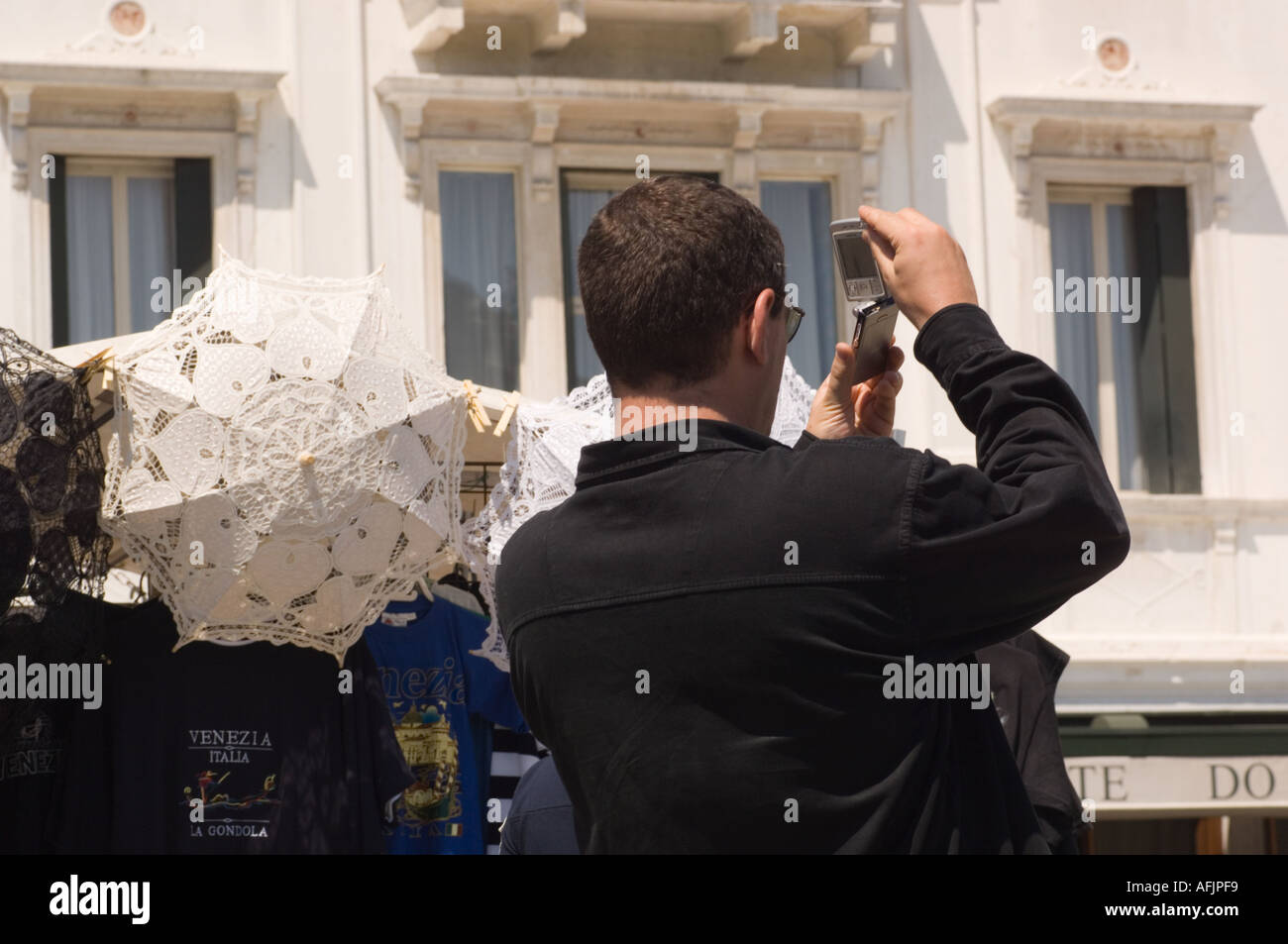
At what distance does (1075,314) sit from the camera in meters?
14.2

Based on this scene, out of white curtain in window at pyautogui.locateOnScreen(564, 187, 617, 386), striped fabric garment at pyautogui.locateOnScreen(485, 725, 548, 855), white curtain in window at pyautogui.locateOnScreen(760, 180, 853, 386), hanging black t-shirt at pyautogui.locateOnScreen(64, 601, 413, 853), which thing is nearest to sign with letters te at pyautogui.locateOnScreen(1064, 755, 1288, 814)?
white curtain in window at pyautogui.locateOnScreen(760, 180, 853, 386)

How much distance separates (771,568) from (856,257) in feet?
1.60

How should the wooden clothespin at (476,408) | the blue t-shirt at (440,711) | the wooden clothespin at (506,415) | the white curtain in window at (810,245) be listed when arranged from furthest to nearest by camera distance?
1. the white curtain in window at (810,245)
2. the blue t-shirt at (440,711)
3. the wooden clothespin at (506,415)
4. the wooden clothespin at (476,408)

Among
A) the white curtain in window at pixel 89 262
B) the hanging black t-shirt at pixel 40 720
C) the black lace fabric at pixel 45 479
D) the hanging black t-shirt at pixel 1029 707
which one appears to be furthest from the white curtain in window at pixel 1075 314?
the black lace fabric at pixel 45 479

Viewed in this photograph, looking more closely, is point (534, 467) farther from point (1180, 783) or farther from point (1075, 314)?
point (1075, 314)

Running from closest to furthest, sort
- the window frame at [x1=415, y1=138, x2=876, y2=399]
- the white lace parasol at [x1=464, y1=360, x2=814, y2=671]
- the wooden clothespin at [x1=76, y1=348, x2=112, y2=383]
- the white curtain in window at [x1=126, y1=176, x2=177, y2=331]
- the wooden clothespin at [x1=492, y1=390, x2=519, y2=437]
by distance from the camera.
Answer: the wooden clothespin at [x1=76, y1=348, x2=112, y2=383] < the white lace parasol at [x1=464, y1=360, x2=814, y2=671] < the wooden clothespin at [x1=492, y1=390, x2=519, y2=437] < the white curtain in window at [x1=126, y1=176, x2=177, y2=331] < the window frame at [x1=415, y1=138, x2=876, y2=399]

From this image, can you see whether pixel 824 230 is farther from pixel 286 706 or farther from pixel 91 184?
pixel 286 706

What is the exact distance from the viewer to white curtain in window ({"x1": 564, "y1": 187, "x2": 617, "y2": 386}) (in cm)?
1303

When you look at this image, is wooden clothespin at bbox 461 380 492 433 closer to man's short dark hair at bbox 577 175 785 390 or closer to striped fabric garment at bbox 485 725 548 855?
striped fabric garment at bbox 485 725 548 855

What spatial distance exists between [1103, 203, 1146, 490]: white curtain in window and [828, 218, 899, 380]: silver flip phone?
39.2ft

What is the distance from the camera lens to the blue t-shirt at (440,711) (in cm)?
752

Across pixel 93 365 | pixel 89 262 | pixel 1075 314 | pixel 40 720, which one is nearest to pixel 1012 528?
pixel 93 365

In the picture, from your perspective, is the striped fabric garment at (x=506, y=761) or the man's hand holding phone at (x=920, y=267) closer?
the man's hand holding phone at (x=920, y=267)

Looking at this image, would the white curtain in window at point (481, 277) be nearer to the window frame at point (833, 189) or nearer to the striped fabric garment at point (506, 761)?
the window frame at point (833, 189)
